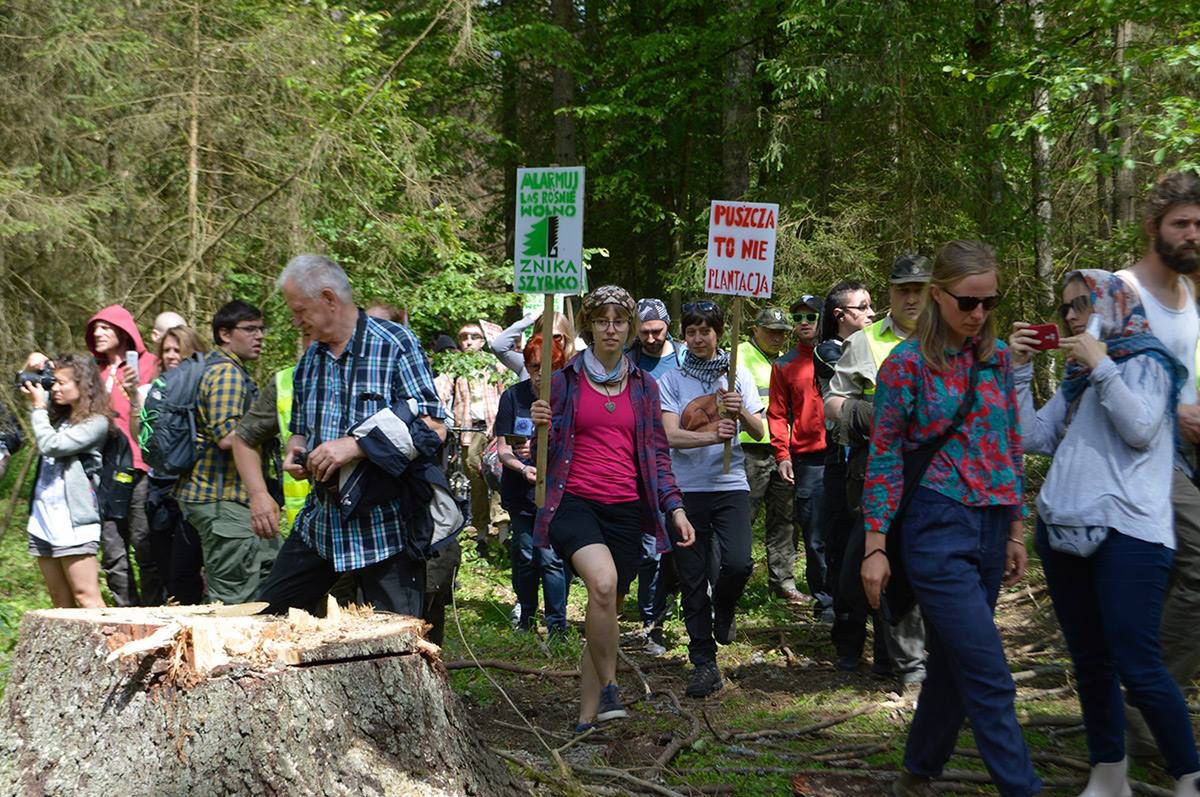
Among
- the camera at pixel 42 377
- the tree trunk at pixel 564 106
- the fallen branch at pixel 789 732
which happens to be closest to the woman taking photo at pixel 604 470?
the fallen branch at pixel 789 732

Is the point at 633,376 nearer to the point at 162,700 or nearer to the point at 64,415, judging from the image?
the point at 162,700

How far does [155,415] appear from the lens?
7.47m

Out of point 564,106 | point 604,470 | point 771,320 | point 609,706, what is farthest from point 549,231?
point 564,106

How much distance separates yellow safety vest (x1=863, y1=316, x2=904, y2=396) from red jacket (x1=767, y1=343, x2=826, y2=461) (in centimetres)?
251

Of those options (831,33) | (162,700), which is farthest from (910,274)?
(831,33)

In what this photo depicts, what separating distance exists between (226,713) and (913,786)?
8.51 feet

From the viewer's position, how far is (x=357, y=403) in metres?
5.18

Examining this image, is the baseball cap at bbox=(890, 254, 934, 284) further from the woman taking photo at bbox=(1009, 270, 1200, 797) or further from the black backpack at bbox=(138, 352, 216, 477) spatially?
the black backpack at bbox=(138, 352, 216, 477)

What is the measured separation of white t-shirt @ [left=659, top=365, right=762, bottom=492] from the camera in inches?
294

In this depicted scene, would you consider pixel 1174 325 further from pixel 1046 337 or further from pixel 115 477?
pixel 115 477

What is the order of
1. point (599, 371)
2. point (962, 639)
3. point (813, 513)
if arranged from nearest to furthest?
point (962, 639), point (599, 371), point (813, 513)

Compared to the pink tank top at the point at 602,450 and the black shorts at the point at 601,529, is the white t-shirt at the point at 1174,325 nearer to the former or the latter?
the pink tank top at the point at 602,450

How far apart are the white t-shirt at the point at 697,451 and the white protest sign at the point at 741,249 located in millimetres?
683

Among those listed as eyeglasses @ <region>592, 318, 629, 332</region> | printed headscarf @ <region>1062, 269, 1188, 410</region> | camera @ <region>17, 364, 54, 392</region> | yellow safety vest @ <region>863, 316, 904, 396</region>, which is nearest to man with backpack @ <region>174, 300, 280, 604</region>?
camera @ <region>17, 364, 54, 392</region>
